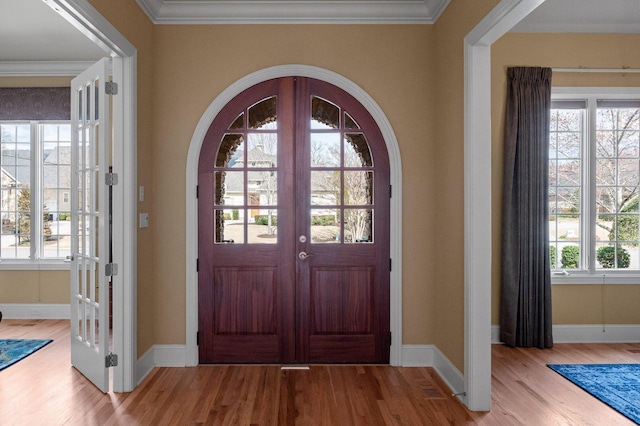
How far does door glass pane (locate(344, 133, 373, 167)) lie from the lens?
3758 millimetres

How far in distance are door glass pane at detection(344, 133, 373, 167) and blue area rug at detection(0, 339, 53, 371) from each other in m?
3.34

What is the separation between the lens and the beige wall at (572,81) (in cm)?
425

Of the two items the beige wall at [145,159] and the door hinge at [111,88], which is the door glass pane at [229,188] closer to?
the beige wall at [145,159]

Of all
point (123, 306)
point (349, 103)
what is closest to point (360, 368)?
point (123, 306)

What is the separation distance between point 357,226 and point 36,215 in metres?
4.03

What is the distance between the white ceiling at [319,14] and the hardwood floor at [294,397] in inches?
116

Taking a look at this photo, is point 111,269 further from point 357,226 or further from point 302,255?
point 357,226

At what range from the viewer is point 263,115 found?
3.74 meters

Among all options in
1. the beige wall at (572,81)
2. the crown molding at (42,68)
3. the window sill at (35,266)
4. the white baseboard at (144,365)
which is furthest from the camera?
the window sill at (35,266)

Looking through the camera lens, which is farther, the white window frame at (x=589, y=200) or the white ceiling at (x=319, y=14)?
the white window frame at (x=589, y=200)

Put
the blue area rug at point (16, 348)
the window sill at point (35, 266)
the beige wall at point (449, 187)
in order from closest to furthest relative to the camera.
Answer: the beige wall at point (449, 187) < the blue area rug at point (16, 348) < the window sill at point (35, 266)

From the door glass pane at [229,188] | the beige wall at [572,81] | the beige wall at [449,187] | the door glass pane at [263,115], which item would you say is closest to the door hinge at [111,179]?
the door glass pane at [229,188]

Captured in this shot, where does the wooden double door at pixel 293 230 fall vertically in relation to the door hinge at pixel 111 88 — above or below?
below

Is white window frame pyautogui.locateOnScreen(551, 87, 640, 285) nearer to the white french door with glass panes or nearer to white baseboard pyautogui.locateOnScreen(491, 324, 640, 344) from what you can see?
white baseboard pyautogui.locateOnScreen(491, 324, 640, 344)
